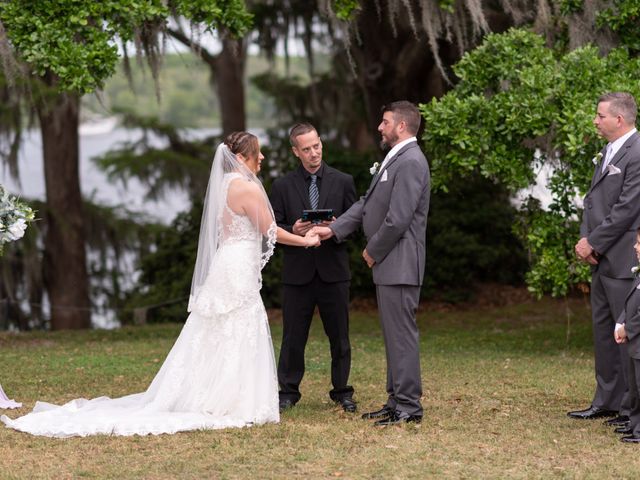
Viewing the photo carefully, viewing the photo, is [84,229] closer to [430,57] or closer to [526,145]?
[430,57]

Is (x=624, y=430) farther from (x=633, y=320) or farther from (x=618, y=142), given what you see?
(x=618, y=142)

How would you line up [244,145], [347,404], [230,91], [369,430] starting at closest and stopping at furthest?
1. [369,430]
2. [244,145]
3. [347,404]
4. [230,91]

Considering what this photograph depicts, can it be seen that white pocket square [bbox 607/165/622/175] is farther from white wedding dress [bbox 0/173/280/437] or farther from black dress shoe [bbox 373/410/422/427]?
white wedding dress [bbox 0/173/280/437]

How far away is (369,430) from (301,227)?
1472 mm

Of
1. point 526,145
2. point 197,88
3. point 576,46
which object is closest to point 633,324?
point 526,145

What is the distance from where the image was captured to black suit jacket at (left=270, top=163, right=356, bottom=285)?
7414 millimetres

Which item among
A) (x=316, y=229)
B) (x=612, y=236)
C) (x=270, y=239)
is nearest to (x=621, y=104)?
(x=612, y=236)

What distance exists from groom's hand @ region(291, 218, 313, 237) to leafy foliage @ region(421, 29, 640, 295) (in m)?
2.95

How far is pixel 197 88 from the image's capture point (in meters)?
42.1

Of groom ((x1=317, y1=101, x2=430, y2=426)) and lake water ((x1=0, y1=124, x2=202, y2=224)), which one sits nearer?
groom ((x1=317, y1=101, x2=430, y2=426))

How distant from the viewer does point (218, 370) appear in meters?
7.11

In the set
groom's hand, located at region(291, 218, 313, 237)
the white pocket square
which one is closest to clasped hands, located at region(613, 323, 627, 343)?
the white pocket square

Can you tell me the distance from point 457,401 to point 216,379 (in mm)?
1873

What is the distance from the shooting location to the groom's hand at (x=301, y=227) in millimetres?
7324
